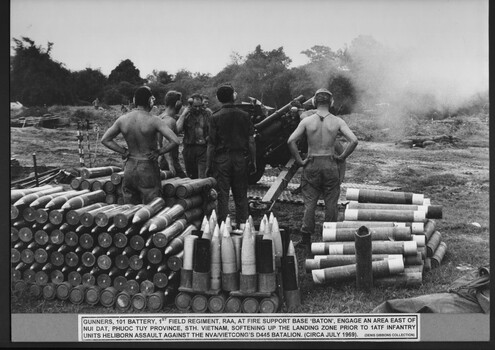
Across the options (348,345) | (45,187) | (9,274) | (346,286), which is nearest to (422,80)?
(346,286)

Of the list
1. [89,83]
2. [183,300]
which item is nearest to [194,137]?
[89,83]

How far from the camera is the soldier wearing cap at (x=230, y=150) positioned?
9883mm

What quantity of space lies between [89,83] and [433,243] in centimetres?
470

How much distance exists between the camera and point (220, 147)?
10.0 meters

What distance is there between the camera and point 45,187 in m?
8.79

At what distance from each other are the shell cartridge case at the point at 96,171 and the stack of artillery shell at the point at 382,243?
284cm

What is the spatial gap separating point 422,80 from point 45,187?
15.5ft

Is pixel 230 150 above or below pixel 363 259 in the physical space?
above

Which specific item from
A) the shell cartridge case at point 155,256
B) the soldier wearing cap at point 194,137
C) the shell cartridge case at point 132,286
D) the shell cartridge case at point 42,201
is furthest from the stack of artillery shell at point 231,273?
the soldier wearing cap at point 194,137

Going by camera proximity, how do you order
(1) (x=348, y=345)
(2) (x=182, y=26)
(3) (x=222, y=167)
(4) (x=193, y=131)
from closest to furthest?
(1) (x=348, y=345), (2) (x=182, y=26), (3) (x=222, y=167), (4) (x=193, y=131)

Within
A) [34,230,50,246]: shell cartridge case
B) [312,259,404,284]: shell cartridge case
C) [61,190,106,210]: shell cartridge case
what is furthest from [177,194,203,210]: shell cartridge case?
[312,259,404,284]: shell cartridge case

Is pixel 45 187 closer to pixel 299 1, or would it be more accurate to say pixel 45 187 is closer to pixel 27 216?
pixel 27 216

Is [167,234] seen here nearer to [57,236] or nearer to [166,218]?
[166,218]

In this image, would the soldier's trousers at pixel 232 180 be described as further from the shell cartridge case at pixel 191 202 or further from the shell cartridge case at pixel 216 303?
the shell cartridge case at pixel 216 303
